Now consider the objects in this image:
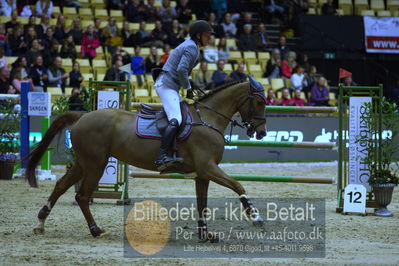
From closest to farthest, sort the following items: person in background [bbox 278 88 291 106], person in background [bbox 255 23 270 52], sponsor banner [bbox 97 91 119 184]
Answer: sponsor banner [bbox 97 91 119 184]
person in background [bbox 278 88 291 106]
person in background [bbox 255 23 270 52]

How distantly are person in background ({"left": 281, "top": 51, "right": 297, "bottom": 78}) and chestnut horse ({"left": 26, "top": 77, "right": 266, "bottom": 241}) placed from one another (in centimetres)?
1236

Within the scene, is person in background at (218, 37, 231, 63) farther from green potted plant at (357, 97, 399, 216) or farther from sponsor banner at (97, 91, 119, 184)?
green potted plant at (357, 97, 399, 216)

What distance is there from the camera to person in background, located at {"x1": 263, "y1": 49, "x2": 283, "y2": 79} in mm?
20109

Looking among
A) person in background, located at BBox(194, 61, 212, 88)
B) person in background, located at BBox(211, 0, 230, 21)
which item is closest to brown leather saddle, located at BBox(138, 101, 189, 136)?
person in background, located at BBox(194, 61, 212, 88)

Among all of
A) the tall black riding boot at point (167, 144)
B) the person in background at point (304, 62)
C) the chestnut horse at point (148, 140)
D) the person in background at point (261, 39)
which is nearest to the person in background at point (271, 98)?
the person in background at point (304, 62)

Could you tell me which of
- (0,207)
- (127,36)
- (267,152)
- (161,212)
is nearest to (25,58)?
(127,36)

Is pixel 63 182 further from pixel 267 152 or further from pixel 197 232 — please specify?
pixel 267 152

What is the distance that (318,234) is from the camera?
8.05m

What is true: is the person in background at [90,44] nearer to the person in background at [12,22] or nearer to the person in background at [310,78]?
the person in background at [12,22]

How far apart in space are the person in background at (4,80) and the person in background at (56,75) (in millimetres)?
1230

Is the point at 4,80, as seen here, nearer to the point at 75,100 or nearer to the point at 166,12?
the point at 75,100

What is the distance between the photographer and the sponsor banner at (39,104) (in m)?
13.7

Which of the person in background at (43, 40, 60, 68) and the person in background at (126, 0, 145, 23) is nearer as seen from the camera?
the person in background at (43, 40, 60, 68)

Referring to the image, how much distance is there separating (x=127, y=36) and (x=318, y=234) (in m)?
12.4
